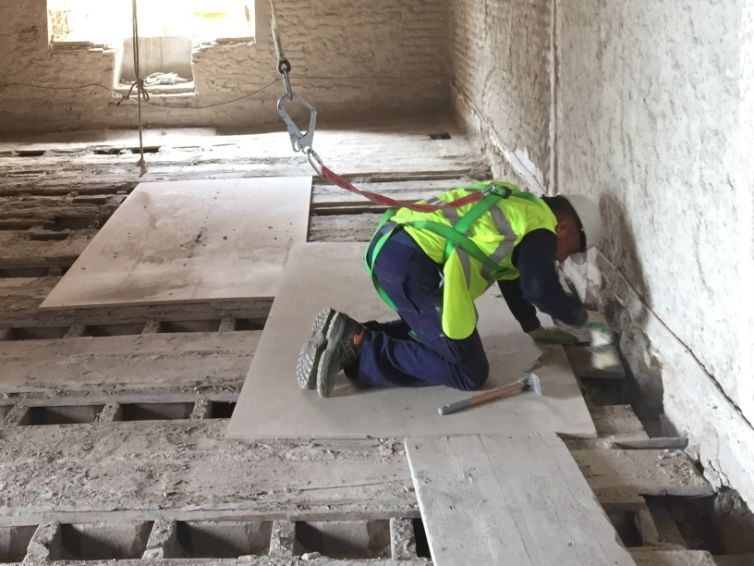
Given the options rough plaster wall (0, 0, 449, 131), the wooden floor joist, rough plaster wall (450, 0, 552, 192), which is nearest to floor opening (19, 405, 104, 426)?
the wooden floor joist

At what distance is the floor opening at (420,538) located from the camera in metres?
1.75

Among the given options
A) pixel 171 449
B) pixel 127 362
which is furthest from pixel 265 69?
pixel 171 449

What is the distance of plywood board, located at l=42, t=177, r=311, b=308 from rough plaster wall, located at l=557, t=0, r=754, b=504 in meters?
1.34

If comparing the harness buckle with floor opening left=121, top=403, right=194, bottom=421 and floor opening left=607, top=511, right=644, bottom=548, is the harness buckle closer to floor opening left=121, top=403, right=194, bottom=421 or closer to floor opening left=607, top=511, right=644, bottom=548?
floor opening left=607, top=511, right=644, bottom=548

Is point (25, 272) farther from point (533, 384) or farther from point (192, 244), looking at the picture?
point (533, 384)

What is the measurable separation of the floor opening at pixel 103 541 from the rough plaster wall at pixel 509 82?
2211 mm

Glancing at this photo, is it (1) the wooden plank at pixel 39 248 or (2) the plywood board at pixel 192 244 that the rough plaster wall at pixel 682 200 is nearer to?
(2) the plywood board at pixel 192 244

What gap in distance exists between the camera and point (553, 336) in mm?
2566

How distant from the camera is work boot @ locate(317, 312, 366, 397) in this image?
227cm

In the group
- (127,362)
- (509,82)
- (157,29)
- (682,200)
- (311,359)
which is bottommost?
(127,362)

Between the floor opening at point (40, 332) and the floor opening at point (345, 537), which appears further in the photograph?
the floor opening at point (40, 332)

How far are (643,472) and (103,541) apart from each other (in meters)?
1.25

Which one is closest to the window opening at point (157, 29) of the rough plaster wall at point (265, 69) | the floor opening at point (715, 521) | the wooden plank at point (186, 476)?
the rough plaster wall at point (265, 69)

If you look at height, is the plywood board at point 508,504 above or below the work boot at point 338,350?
below
